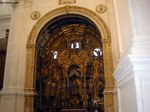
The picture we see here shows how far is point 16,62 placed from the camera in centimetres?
906

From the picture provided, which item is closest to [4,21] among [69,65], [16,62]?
[16,62]

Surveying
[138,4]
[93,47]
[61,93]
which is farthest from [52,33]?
[138,4]

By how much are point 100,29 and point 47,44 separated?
3.39m

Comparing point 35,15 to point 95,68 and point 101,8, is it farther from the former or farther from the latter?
point 95,68

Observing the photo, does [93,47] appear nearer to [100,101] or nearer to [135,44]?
[100,101]

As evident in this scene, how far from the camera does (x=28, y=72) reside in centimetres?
905

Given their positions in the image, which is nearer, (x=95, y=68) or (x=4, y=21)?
(x=95, y=68)

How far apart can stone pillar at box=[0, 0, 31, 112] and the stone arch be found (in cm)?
23

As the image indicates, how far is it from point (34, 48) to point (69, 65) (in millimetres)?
2657

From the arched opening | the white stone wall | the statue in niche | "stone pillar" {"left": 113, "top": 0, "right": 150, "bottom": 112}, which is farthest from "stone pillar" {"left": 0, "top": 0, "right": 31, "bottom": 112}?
"stone pillar" {"left": 113, "top": 0, "right": 150, "bottom": 112}

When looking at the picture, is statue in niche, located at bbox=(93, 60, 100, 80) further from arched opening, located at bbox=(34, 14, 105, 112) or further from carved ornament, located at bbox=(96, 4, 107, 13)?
carved ornament, located at bbox=(96, 4, 107, 13)

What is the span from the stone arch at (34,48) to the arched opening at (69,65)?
0.27 meters

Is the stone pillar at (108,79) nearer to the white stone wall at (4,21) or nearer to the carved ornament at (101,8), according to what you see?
the carved ornament at (101,8)

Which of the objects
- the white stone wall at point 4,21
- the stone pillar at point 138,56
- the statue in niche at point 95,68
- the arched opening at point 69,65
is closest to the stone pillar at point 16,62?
the arched opening at point 69,65
